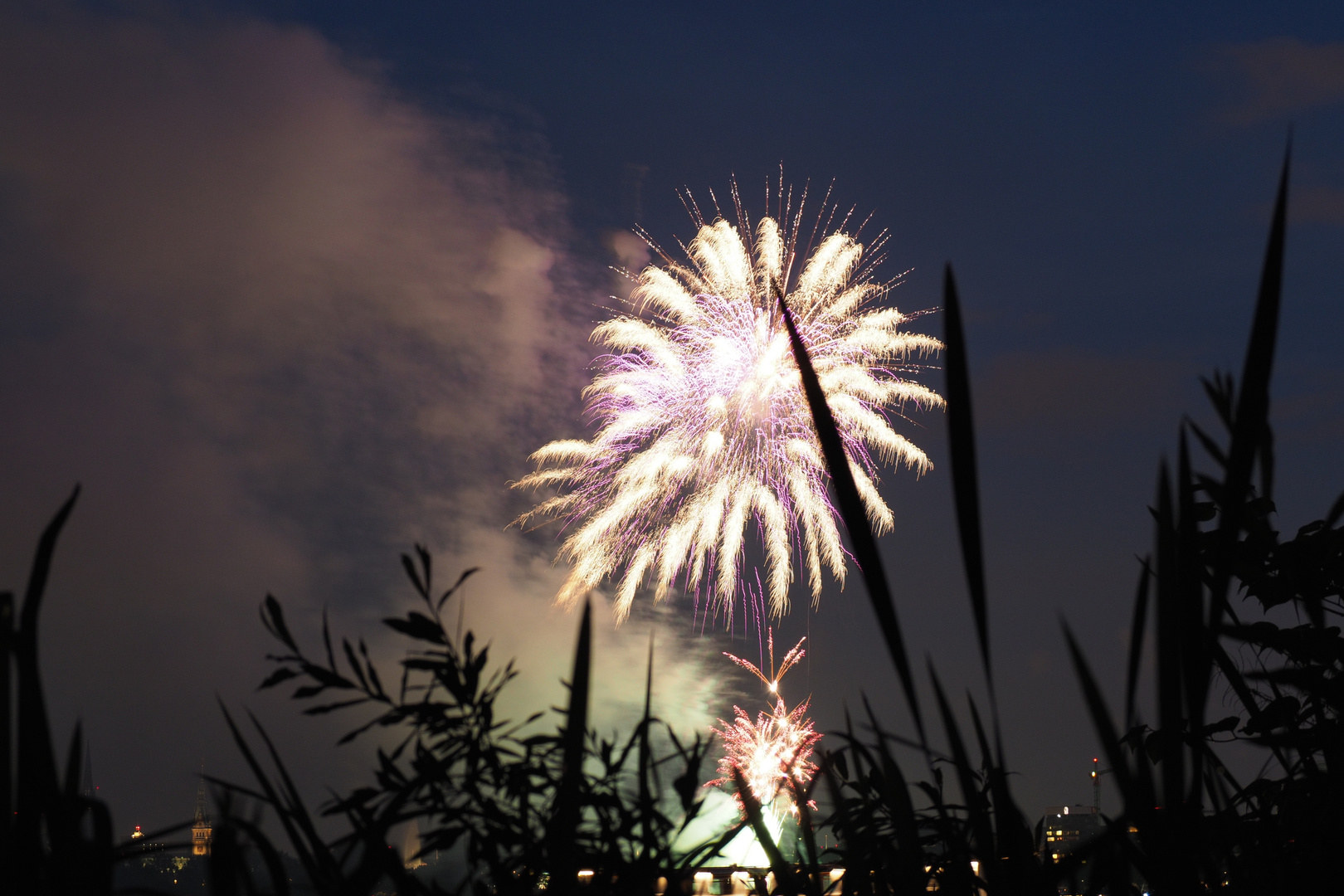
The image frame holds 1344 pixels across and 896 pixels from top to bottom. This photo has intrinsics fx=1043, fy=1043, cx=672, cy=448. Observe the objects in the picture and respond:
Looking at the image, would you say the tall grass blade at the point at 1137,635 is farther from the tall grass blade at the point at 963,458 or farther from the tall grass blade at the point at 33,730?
the tall grass blade at the point at 33,730

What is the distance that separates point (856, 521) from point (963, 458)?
4.9 inches

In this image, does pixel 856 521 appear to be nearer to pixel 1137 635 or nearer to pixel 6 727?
pixel 1137 635

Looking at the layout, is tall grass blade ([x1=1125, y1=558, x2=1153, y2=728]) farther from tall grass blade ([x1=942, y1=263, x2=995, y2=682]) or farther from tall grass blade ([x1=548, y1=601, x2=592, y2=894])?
tall grass blade ([x1=548, y1=601, x2=592, y2=894])

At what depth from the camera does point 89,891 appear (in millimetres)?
915

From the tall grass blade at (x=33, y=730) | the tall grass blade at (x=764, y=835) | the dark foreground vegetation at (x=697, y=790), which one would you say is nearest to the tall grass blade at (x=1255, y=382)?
the dark foreground vegetation at (x=697, y=790)

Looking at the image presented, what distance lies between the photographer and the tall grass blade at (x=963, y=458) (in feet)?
3.46

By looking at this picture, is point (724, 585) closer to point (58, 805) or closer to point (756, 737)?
point (756, 737)

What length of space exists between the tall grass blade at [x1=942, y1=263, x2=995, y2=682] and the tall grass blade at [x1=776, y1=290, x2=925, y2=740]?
0.29 ft

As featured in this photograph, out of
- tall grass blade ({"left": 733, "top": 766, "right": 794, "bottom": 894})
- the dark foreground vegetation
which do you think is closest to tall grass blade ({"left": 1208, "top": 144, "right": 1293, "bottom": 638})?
the dark foreground vegetation

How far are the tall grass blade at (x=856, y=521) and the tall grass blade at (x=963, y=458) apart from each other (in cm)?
9

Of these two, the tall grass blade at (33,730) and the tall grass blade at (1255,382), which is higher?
the tall grass blade at (1255,382)

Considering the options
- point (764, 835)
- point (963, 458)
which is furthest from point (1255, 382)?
point (764, 835)

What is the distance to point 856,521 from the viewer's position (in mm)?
1060

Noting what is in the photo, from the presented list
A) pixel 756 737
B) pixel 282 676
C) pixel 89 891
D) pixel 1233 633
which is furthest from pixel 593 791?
pixel 756 737
